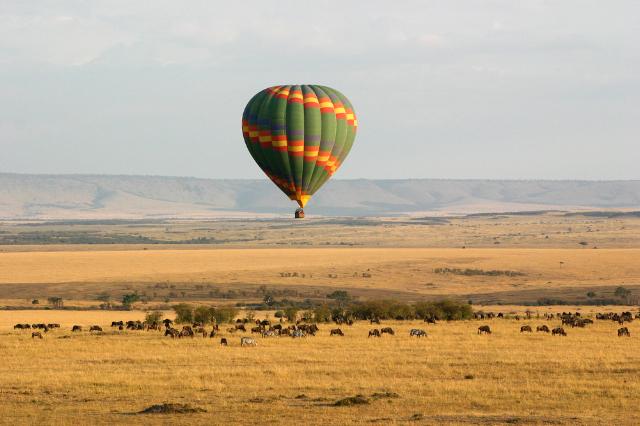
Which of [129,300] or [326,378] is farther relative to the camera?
[129,300]

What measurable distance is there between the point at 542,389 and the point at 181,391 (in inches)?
400

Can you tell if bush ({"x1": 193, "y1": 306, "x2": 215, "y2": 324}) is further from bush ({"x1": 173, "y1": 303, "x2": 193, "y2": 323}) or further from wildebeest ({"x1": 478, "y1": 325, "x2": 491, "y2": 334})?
wildebeest ({"x1": 478, "y1": 325, "x2": 491, "y2": 334})

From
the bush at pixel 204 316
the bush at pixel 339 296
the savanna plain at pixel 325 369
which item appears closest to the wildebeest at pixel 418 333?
the savanna plain at pixel 325 369

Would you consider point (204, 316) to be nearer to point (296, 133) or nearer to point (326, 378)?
point (296, 133)

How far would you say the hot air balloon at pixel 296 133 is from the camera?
2073 inches

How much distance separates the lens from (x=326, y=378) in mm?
36312

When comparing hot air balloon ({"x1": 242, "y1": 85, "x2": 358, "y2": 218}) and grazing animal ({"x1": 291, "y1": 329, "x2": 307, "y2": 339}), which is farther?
hot air balloon ({"x1": 242, "y1": 85, "x2": 358, "y2": 218})

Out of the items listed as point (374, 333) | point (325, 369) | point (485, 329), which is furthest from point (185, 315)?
point (325, 369)

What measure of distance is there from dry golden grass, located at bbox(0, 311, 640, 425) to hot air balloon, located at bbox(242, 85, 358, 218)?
7261 mm

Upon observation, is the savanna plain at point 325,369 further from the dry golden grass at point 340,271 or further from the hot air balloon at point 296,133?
the hot air balloon at point 296,133

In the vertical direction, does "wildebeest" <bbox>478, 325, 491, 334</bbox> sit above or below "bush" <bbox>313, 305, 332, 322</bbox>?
above

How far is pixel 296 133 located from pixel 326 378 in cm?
1850

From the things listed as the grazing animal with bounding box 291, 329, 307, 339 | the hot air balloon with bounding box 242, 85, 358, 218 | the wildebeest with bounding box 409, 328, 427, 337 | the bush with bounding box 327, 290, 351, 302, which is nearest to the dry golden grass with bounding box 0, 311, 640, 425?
the wildebeest with bounding box 409, 328, 427, 337

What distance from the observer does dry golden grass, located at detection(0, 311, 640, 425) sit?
95.3 feet
